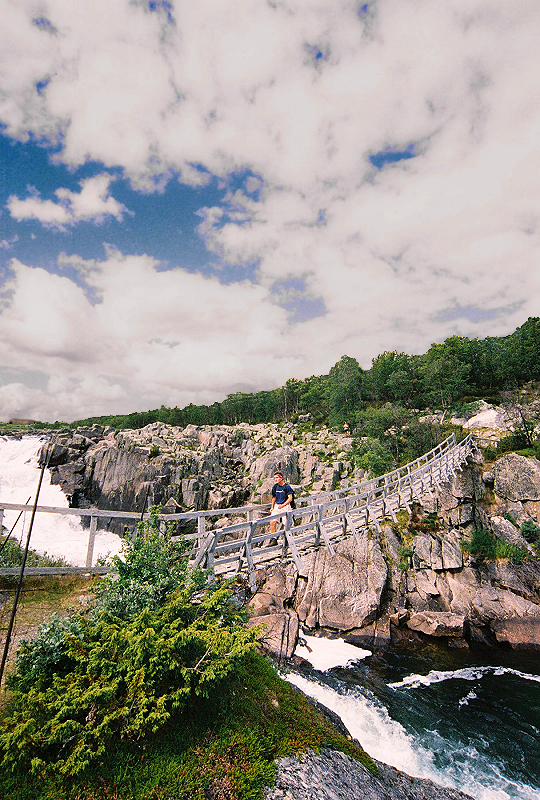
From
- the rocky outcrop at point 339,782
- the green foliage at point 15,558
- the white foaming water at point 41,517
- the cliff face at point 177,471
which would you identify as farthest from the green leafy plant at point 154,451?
the rocky outcrop at point 339,782

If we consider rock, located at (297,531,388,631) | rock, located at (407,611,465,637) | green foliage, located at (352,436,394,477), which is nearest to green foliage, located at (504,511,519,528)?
rock, located at (407,611,465,637)

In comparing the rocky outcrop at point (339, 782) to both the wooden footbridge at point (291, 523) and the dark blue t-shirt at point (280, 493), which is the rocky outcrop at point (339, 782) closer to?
the wooden footbridge at point (291, 523)

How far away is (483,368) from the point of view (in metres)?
65.5

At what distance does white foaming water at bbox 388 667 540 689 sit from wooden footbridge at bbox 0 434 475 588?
4.80 m

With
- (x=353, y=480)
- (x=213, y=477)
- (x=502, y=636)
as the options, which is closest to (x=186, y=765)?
(x=502, y=636)

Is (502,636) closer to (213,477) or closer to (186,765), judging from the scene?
(186,765)

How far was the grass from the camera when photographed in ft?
12.0

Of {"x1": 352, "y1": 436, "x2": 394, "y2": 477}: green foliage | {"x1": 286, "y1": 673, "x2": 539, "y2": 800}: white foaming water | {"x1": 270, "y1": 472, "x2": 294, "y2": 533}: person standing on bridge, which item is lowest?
{"x1": 286, "y1": 673, "x2": 539, "y2": 800}: white foaming water

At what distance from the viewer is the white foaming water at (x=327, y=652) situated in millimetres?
12000

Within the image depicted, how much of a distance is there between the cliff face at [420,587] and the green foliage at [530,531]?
1.26 ft

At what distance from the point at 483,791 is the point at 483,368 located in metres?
69.8

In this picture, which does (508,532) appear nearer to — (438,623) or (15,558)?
(438,623)

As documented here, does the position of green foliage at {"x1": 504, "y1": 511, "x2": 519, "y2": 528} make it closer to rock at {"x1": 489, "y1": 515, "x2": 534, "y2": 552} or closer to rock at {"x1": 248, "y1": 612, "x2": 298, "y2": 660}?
rock at {"x1": 489, "y1": 515, "x2": 534, "y2": 552}

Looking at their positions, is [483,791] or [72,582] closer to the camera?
[483,791]
